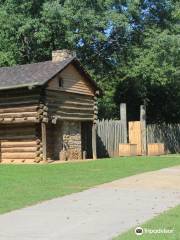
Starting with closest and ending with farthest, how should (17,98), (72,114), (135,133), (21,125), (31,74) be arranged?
(17,98) < (21,125) < (31,74) < (72,114) < (135,133)

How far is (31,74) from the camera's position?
28547 mm

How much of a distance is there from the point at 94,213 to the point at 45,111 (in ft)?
52.4

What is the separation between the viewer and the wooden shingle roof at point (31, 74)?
88.6 feet

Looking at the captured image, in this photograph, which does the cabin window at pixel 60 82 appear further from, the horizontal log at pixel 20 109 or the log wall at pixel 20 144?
the log wall at pixel 20 144

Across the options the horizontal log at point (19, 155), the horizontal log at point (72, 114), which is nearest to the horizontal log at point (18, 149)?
the horizontal log at point (19, 155)

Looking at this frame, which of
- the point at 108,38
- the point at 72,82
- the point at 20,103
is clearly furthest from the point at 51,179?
the point at 108,38

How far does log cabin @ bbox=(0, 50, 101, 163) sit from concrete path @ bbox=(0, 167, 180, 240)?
11.3 metres

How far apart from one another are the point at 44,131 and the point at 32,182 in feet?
33.0

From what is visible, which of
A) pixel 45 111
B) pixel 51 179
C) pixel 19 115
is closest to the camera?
pixel 51 179

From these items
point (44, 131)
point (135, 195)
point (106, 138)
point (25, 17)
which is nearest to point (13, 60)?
point (25, 17)

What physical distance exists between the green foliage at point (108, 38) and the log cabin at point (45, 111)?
6308 millimetres

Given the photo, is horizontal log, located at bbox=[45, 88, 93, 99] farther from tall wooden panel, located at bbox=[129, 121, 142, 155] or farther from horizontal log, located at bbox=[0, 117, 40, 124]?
tall wooden panel, located at bbox=[129, 121, 142, 155]

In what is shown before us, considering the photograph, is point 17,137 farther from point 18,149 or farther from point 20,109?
point 20,109

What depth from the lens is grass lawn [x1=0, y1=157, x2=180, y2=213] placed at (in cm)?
1370
